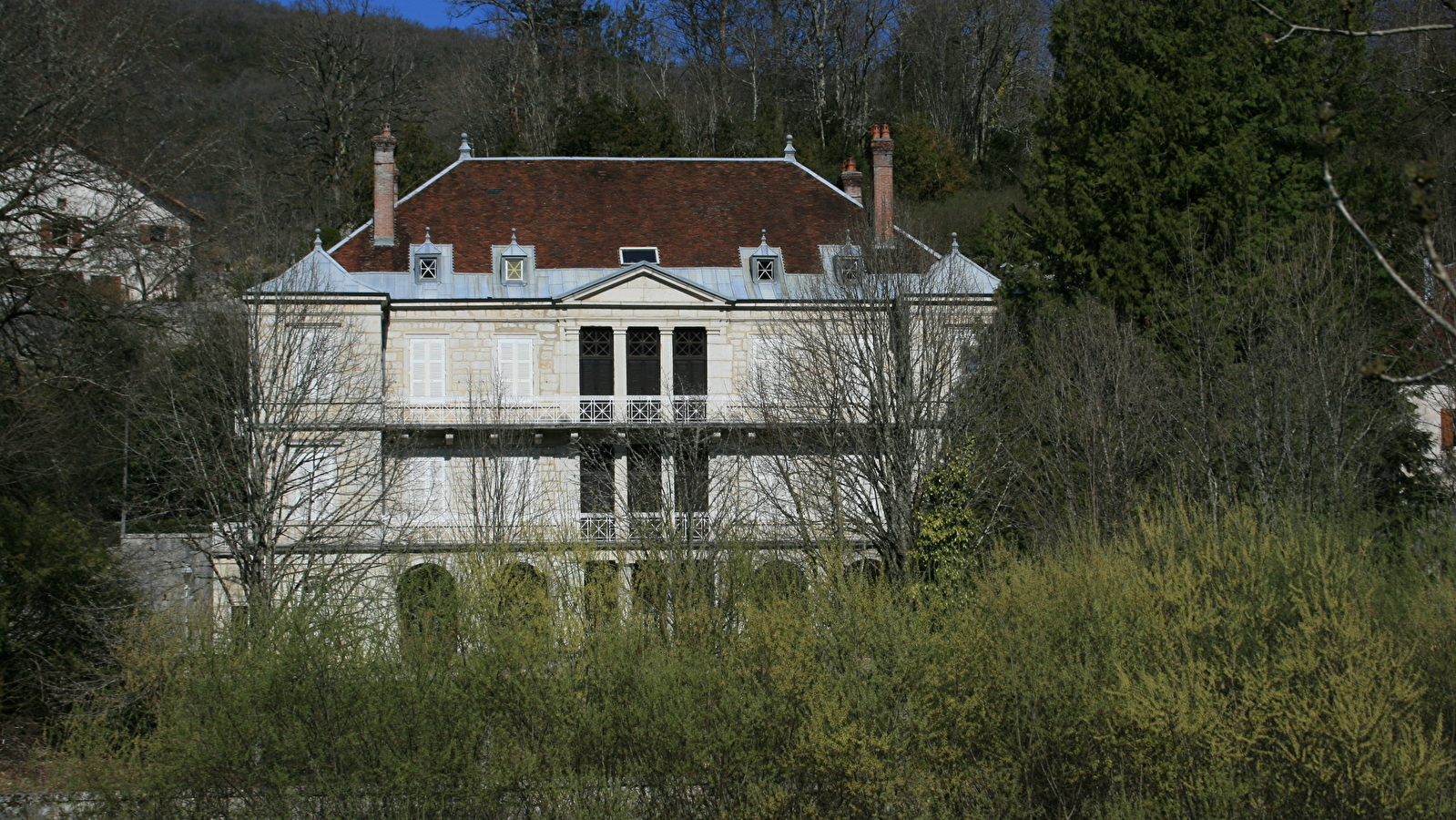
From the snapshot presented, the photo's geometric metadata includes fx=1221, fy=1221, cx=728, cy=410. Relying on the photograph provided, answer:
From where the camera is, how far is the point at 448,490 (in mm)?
25703

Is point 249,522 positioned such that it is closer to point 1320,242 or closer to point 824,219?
point 824,219

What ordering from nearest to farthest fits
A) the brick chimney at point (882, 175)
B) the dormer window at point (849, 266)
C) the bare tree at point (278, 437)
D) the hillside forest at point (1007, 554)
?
the hillside forest at point (1007, 554) → the bare tree at point (278, 437) → the dormer window at point (849, 266) → the brick chimney at point (882, 175)

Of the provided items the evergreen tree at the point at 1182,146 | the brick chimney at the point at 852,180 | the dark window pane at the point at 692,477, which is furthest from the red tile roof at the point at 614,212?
the evergreen tree at the point at 1182,146

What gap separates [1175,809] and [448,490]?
703 inches

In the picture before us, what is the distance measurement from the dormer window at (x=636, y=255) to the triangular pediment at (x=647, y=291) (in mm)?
1376

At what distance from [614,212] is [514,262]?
343 cm

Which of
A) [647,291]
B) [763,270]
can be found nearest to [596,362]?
[647,291]

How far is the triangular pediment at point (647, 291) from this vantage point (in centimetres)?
2716

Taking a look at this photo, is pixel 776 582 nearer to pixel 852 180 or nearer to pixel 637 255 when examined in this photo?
pixel 637 255

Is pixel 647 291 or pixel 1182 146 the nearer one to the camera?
pixel 1182 146

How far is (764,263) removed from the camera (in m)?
28.3

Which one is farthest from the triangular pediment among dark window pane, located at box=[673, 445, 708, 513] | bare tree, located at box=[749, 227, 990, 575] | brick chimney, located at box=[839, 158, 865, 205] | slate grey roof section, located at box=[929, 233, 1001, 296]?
brick chimney, located at box=[839, 158, 865, 205]

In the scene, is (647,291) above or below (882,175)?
below

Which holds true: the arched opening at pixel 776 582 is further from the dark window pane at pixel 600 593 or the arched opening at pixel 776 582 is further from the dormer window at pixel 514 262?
the dormer window at pixel 514 262
